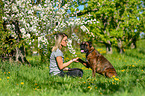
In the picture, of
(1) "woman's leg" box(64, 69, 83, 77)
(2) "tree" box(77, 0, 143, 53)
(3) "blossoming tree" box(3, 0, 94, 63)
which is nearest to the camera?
(1) "woman's leg" box(64, 69, 83, 77)

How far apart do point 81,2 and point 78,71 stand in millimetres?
5459

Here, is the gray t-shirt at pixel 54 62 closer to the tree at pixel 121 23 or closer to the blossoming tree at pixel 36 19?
the blossoming tree at pixel 36 19

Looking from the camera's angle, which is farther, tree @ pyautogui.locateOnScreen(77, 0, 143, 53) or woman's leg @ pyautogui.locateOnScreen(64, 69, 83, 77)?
tree @ pyautogui.locateOnScreen(77, 0, 143, 53)

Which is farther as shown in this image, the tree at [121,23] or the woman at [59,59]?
the tree at [121,23]

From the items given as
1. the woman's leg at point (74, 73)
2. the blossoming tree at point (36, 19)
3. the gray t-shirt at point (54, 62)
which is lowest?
the woman's leg at point (74, 73)

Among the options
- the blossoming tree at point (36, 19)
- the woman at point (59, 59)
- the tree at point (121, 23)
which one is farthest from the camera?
the tree at point (121, 23)

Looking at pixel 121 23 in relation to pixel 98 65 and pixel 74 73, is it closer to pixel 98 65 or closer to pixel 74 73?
pixel 98 65

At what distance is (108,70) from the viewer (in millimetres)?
5527

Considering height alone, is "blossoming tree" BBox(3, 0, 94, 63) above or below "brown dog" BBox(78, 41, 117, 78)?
above

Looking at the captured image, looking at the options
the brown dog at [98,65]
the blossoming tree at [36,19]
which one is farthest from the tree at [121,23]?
the brown dog at [98,65]

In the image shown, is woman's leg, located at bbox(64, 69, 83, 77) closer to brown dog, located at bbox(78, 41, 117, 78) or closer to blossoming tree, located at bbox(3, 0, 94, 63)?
brown dog, located at bbox(78, 41, 117, 78)

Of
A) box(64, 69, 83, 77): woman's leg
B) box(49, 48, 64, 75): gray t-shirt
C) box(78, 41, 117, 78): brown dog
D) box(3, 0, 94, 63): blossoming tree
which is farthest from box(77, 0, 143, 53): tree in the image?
box(49, 48, 64, 75): gray t-shirt

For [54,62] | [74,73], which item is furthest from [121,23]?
[54,62]

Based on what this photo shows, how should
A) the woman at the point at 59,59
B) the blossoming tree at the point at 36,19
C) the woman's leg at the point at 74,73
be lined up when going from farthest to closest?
the blossoming tree at the point at 36,19 < the woman's leg at the point at 74,73 < the woman at the point at 59,59
